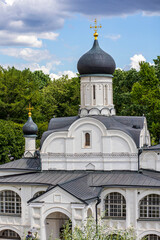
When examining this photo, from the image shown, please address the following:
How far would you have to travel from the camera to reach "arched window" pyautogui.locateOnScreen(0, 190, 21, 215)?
1040 inches

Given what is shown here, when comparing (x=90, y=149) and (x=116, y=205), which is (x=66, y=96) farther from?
(x=116, y=205)

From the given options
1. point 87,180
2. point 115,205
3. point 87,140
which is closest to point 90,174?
point 87,180

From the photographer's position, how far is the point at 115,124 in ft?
89.5

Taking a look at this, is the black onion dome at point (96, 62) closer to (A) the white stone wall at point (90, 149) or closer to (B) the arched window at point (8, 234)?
(A) the white stone wall at point (90, 149)

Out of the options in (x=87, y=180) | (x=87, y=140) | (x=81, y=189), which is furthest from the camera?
(x=87, y=140)

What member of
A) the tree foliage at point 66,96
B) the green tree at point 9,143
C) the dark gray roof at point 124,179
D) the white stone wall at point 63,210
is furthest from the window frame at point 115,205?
the green tree at point 9,143

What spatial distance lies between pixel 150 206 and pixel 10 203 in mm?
7325

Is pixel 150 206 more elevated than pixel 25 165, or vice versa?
pixel 25 165

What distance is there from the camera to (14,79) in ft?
159

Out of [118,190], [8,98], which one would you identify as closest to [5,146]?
[8,98]

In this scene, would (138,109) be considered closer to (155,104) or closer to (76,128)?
(155,104)

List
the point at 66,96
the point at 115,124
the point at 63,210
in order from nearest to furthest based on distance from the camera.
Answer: the point at 63,210
the point at 115,124
the point at 66,96

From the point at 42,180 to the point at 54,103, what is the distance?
3202cm

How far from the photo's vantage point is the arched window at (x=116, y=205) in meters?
25.2
